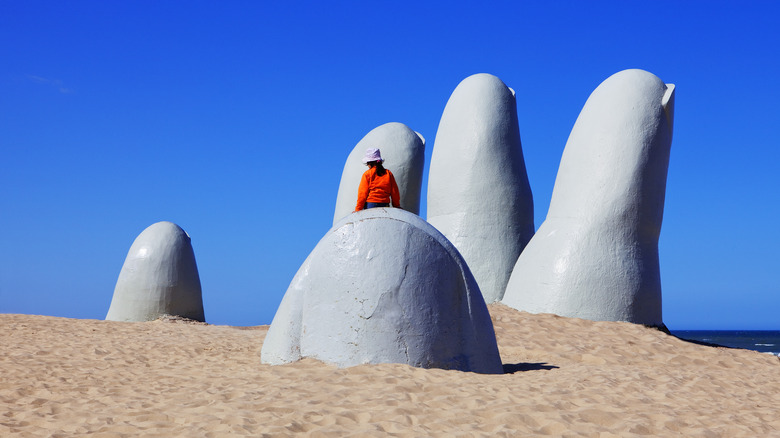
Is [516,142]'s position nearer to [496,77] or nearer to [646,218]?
[496,77]

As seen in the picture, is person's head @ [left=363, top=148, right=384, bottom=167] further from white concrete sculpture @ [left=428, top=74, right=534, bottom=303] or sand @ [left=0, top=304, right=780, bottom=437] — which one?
white concrete sculpture @ [left=428, top=74, right=534, bottom=303]

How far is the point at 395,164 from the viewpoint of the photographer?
13117 millimetres

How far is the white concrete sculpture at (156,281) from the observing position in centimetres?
1378

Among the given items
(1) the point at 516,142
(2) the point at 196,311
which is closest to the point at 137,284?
(2) the point at 196,311

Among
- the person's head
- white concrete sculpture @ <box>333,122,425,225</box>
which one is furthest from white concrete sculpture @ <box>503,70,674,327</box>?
the person's head

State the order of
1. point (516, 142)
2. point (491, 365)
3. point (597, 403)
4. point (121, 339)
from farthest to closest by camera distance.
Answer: point (516, 142) < point (121, 339) < point (491, 365) < point (597, 403)

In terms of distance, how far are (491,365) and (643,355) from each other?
3.19 meters

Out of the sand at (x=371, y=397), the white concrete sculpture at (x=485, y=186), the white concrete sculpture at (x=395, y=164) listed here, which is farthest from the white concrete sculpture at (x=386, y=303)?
the white concrete sculpture at (x=395, y=164)

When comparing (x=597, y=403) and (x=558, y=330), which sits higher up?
(x=558, y=330)

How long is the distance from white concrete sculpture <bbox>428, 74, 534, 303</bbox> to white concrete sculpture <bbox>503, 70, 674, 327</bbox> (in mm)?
1115

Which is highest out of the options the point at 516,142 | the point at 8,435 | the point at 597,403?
the point at 516,142

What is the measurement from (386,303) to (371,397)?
1.07 m

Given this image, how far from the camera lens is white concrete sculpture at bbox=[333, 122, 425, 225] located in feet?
43.1

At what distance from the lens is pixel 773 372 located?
314 inches
